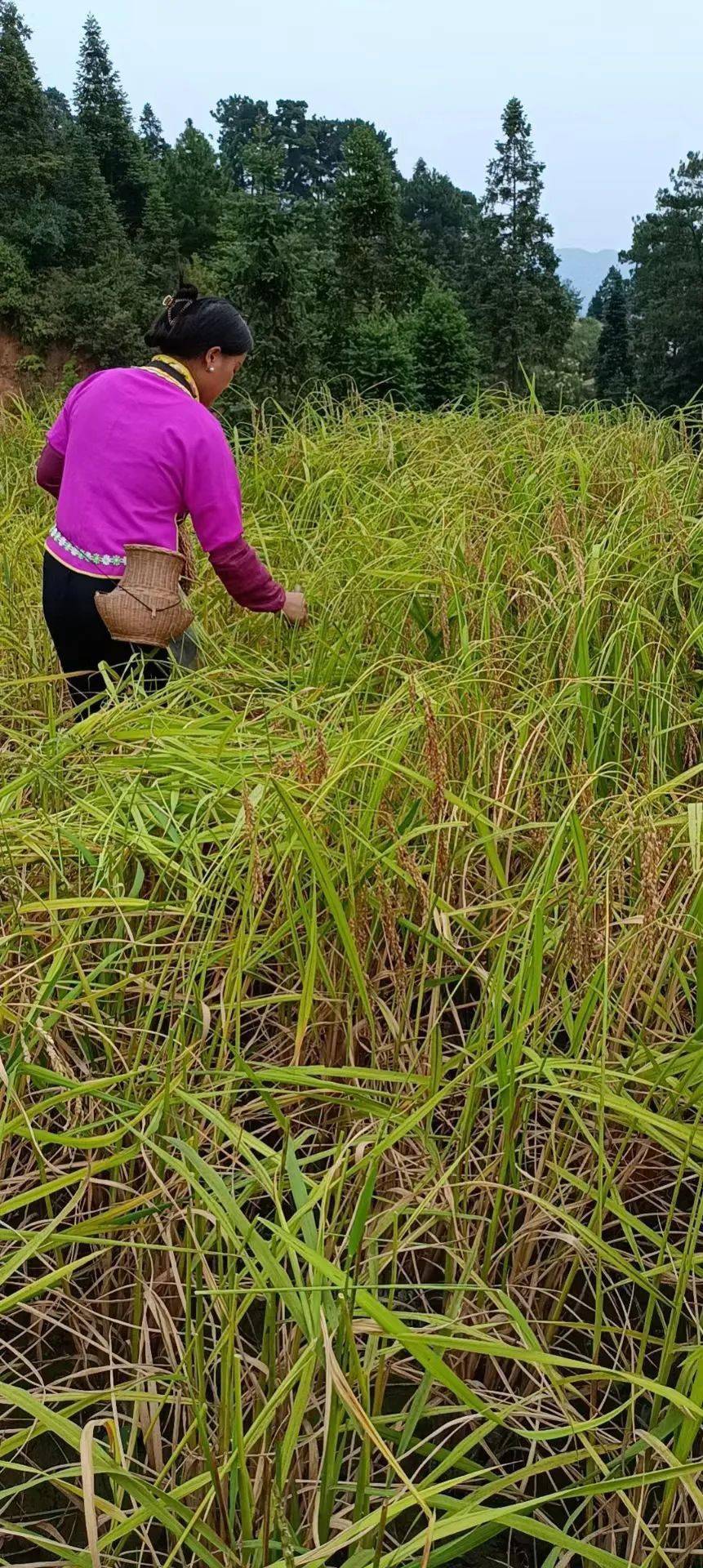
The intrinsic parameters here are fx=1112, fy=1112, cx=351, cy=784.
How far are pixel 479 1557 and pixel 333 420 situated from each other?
4341 millimetres

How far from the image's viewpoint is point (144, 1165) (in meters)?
1.39

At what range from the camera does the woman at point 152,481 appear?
2428 mm

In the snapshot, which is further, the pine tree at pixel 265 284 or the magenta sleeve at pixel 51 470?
the pine tree at pixel 265 284

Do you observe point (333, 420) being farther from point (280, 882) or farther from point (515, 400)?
point (280, 882)

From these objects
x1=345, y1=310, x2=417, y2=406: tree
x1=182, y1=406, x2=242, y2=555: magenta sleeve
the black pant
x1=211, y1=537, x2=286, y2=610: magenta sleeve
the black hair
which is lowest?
the black pant

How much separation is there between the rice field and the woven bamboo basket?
16cm

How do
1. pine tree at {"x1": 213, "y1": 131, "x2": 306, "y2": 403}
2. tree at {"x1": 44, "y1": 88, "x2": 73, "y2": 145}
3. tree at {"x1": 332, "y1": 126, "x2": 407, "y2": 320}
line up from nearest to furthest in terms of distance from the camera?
1. pine tree at {"x1": 213, "y1": 131, "x2": 306, "y2": 403}
2. tree at {"x1": 332, "y1": 126, "x2": 407, "y2": 320}
3. tree at {"x1": 44, "y1": 88, "x2": 73, "y2": 145}

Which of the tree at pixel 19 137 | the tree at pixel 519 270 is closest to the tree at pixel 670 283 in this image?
the tree at pixel 519 270

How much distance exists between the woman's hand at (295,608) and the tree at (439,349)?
810 cm

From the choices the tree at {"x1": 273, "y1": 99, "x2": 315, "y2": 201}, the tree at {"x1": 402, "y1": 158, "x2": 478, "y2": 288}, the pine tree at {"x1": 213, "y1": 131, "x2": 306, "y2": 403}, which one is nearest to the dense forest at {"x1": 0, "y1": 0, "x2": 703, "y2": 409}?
the pine tree at {"x1": 213, "y1": 131, "x2": 306, "y2": 403}

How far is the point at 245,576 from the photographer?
98.0 inches

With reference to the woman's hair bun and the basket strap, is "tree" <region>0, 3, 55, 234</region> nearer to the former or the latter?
the woman's hair bun

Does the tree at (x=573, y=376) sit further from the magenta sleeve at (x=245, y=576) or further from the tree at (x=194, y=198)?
the tree at (x=194, y=198)

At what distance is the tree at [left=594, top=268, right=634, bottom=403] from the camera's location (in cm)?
2183
